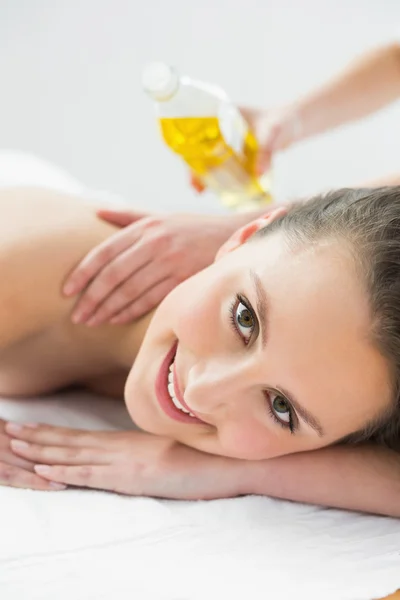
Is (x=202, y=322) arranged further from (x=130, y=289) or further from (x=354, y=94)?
(x=354, y=94)

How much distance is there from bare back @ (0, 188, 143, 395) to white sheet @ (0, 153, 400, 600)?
0.27 metres

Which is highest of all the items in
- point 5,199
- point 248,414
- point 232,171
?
point 5,199

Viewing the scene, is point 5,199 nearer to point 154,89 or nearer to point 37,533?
point 154,89

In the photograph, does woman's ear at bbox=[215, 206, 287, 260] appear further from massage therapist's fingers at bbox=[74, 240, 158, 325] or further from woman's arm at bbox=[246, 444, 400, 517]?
woman's arm at bbox=[246, 444, 400, 517]

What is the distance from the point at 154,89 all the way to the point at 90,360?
1.52ft

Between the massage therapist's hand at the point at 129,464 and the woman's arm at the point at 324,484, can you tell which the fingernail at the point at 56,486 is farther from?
the woman's arm at the point at 324,484

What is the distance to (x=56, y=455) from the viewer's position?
1034 millimetres

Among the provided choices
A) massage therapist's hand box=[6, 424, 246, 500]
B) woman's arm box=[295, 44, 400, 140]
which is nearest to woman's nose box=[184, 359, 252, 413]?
massage therapist's hand box=[6, 424, 246, 500]

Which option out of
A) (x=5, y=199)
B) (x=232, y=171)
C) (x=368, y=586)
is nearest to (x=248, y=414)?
(x=368, y=586)

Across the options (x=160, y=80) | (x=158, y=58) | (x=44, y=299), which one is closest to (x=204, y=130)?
(x=160, y=80)

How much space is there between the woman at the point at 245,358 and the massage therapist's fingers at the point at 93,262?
2 centimetres

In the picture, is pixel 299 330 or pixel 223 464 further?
pixel 223 464

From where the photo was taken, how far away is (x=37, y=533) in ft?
2.74

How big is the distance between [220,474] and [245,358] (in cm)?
20
